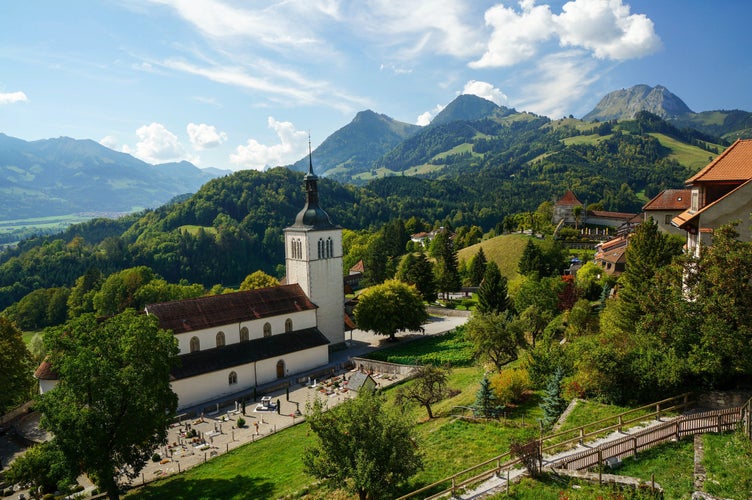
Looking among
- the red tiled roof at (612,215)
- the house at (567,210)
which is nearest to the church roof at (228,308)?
the house at (567,210)

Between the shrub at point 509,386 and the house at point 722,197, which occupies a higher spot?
the house at point 722,197

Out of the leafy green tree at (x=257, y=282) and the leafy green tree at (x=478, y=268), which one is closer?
the leafy green tree at (x=257, y=282)

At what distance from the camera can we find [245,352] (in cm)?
4188

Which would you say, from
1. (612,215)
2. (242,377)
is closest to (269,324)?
(242,377)

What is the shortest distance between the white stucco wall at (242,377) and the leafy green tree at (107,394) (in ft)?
42.6

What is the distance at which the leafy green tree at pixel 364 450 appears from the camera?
16.4 metres

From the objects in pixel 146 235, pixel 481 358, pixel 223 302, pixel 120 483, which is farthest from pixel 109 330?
pixel 146 235

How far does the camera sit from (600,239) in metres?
89.3

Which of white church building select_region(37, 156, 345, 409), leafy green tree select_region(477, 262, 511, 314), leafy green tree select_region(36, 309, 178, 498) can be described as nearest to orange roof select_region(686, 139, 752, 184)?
leafy green tree select_region(477, 262, 511, 314)

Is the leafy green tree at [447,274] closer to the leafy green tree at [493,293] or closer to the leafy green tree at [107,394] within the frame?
the leafy green tree at [493,293]

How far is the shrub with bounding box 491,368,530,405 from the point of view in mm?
25734

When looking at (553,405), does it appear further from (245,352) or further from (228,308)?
(228,308)

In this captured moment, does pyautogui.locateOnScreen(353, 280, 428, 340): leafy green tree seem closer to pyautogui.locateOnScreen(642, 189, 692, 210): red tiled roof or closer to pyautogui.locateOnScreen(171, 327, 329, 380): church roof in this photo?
pyautogui.locateOnScreen(171, 327, 329, 380): church roof

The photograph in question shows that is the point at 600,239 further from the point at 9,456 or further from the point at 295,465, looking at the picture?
the point at 9,456
